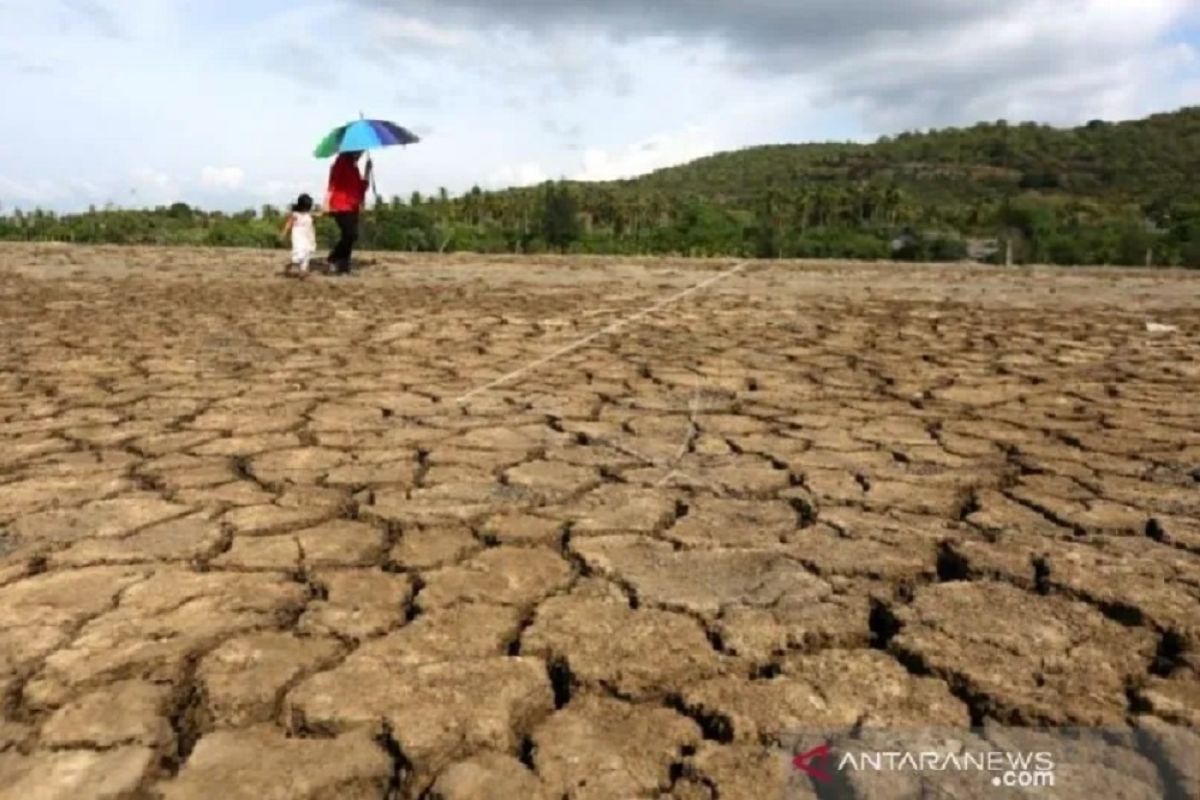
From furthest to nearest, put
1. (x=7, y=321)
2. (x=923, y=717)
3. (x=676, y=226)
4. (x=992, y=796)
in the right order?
(x=676, y=226)
(x=7, y=321)
(x=923, y=717)
(x=992, y=796)

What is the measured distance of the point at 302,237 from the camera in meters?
8.84

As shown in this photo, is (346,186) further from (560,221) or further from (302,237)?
(560,221)

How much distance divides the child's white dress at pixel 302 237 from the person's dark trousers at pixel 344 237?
9.8 inches

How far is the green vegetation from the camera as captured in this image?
1013 inches

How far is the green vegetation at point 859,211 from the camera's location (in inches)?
1013

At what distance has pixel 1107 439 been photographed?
2.99m

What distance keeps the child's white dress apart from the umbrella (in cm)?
83

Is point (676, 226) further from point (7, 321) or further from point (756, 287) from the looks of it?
point (7, 321)

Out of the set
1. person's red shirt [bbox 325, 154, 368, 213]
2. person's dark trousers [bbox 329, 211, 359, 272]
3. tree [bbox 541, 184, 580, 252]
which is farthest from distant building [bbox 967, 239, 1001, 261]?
person's red shirt [bbox 325, 154, 368, 213]

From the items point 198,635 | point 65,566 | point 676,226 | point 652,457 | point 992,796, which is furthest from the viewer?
point 676,226

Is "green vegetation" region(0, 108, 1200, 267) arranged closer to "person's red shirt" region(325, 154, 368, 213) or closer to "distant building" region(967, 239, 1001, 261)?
"distant building" region(967, 239, 1001, 261)

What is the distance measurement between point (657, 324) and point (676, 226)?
2565cm

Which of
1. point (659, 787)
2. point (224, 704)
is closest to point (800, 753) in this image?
point (659, 787)

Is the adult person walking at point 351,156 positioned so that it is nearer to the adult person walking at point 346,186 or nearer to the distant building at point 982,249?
the adult person walking at point 346,186
